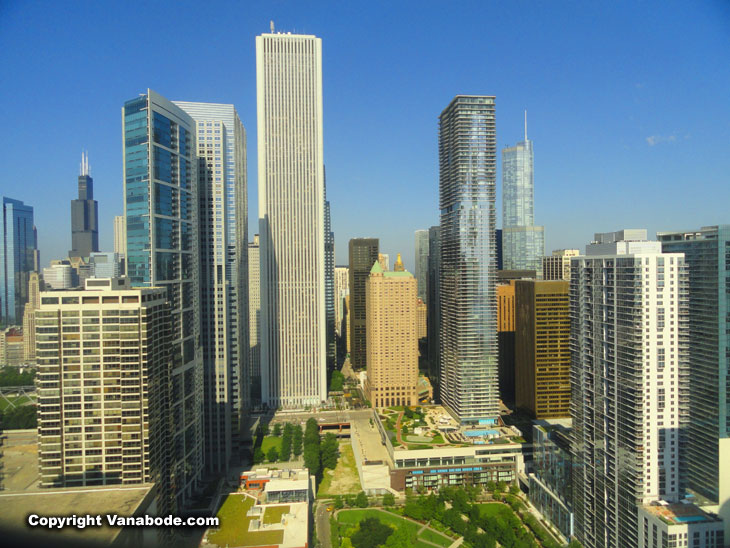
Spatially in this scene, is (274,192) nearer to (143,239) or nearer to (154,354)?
(143,239)

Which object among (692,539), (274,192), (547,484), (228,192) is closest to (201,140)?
(228,192)

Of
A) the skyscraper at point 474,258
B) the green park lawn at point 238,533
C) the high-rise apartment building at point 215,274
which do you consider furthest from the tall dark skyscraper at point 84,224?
the skyscraper at point 474,258

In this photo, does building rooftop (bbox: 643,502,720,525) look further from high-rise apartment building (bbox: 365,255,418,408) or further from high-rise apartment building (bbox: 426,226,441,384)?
high-rise apartment building (bbox: 426,226,441,384)

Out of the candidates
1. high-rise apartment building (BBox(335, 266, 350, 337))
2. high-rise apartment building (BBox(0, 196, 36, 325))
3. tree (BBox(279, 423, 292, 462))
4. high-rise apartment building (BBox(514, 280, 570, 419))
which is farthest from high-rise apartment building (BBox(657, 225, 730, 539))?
high-rise apartment building (BBox(335, 266, 350, 337))

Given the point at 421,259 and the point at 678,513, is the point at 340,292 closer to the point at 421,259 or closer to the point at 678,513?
the point at 421,259

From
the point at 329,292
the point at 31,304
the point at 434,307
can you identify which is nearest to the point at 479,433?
the point at 434,307
